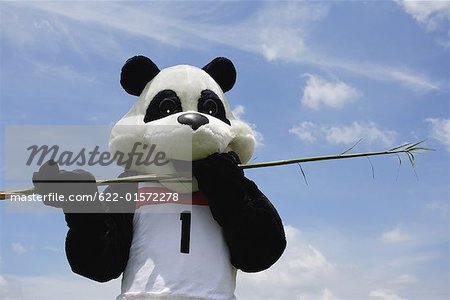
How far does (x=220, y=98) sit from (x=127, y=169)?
2.22ft

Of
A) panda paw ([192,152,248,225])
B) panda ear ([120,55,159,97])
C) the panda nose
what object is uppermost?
panda ear ([120,55,159,97])

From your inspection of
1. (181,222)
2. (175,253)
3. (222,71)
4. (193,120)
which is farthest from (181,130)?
(222,71)

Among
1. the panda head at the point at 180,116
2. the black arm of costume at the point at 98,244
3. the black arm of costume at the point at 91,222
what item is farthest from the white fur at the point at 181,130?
the black arm of costume at the point at 98,244

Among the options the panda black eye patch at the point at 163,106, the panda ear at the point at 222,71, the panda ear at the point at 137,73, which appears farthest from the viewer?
the panda ear at the point at 222,71

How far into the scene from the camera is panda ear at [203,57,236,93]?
3729 millimetres

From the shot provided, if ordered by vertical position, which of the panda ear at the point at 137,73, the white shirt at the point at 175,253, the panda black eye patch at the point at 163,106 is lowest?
the white shirt at the point at 175,253

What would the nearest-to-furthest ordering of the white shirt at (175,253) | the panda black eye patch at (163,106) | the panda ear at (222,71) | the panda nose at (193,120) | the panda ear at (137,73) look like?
the white shirt at (175,253) → the panda nose at (193,120) → the panda black eye patch at (163,106) → the panda ear at (137,73) → the panda ear at (222,71)

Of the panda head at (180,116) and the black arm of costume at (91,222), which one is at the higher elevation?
the panda head at (180,116)

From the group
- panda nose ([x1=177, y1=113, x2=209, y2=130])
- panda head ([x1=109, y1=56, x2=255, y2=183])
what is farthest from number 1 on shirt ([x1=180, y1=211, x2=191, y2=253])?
panda nose ([x1=177, y1=113, x2=209, y2=130])

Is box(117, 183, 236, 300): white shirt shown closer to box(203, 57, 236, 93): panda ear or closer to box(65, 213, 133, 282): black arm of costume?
box(65, 213, 133, 282): black arm of costume

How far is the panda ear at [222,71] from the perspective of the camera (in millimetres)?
3729

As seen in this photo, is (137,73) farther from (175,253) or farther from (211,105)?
(175,253)

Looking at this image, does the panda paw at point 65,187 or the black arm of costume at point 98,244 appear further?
the black arm of costume at point 98,244

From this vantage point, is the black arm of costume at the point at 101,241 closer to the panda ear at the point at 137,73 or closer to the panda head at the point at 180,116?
the panda head at the point at 180,116
